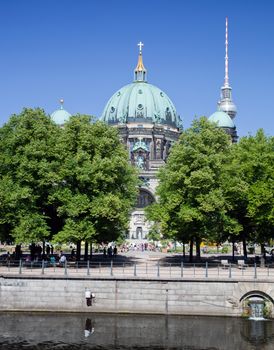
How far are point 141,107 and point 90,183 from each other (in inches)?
3790

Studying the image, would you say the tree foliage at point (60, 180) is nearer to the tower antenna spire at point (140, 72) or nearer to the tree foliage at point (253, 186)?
the tree foliage at point (253, 186)

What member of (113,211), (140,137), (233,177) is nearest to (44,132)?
(113,211)

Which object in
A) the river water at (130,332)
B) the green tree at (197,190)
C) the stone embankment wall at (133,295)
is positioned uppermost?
the green tree at (197,190)

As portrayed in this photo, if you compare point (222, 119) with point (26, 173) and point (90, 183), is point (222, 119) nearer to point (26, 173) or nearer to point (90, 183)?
point (90, 183)

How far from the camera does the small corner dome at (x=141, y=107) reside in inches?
5379

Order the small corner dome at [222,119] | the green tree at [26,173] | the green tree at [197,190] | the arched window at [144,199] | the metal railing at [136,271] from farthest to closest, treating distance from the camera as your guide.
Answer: the small corner dome at [222,119]
the arched window at [144,199]
the green tree at [197,190]
the green tree at [26,173]
the metal railing at [136,271]

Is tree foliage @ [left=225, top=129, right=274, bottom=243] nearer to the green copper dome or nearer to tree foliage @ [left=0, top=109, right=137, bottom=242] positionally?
tree foliage @ [left=0, top=109, right=137, bottom=242]

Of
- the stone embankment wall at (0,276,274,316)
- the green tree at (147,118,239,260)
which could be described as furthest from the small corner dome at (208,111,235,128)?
the stone embankment wall at (0,276,274,316)

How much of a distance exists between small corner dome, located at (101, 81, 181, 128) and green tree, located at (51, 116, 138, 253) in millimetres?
90764

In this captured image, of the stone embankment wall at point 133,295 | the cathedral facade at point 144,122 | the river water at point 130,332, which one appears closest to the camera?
the river water at point 130,332

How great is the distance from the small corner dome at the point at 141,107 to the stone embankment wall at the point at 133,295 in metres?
103

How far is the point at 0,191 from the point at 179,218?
14.5 m

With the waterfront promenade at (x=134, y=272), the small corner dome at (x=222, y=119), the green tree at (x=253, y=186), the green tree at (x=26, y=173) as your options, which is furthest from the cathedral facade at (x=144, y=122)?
the waterfront promenade at (x=134, y=272)

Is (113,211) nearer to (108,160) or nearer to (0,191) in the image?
(108,160)
